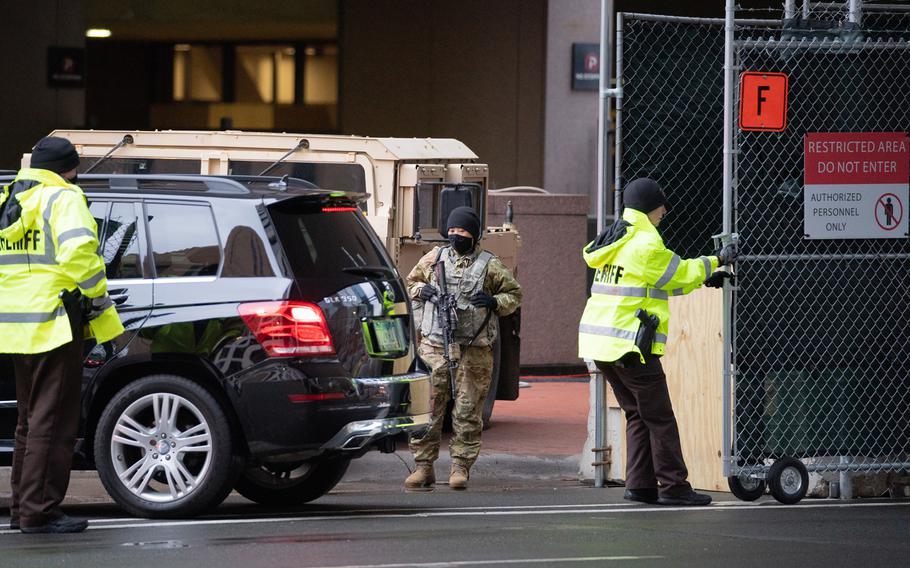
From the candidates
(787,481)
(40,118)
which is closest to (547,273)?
(40,118)

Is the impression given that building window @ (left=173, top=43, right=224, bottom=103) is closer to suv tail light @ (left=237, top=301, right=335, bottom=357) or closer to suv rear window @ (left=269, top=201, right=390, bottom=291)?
suv rear window @ (left=269, top=201, right=390, bottom=291)

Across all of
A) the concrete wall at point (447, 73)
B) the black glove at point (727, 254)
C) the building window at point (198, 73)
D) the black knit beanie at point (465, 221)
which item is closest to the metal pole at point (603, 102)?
the black knit beanie at point (465, 221)

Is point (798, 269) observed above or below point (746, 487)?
above

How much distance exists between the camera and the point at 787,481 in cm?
934

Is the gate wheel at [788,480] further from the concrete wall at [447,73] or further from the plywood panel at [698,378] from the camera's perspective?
the concrete wall at [447,73]

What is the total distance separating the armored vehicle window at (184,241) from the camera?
27.8ft

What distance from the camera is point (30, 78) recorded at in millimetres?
18531

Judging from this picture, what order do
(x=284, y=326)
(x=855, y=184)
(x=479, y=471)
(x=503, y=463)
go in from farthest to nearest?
(x=503, y=463) → (x=479, y=471) → (x=855, y=184) → (x=284, y=326)

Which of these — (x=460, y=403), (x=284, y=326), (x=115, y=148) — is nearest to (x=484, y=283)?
(x=460, y=403)

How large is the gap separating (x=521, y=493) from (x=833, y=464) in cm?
185

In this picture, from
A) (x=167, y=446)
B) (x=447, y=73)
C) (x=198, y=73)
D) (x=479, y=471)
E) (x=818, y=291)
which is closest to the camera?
(x=167, y=446)

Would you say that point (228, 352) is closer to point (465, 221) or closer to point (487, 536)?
point (487, 536)

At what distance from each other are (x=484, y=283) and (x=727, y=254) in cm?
187

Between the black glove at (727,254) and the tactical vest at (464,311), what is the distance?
1807mm
